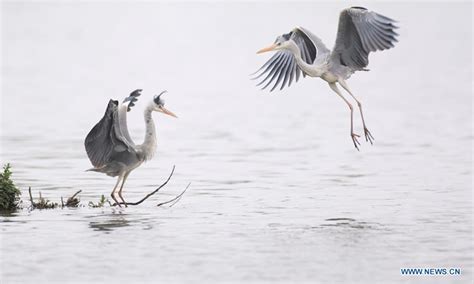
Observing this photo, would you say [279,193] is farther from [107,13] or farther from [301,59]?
[107,13]

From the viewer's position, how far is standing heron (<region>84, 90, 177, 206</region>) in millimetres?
12898

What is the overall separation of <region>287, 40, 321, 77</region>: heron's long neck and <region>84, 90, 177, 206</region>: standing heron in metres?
1.99

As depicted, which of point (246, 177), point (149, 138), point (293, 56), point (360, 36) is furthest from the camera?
point (246, 177)

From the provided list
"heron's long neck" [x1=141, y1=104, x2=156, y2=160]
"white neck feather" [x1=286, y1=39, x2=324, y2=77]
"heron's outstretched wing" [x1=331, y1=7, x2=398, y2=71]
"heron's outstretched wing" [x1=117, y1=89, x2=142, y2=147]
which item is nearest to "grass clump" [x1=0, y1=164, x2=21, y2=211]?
"heron's outstretched wing" [x1=117, y1=89, x2=142, y2=147]

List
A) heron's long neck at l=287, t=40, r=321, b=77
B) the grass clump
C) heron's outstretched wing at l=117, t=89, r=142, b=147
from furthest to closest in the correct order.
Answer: heron's long neck at l=287, t=40, r=321, b=77 < the grass clump < heron's outstretched wing at l=117, t=89, r=142, b=147

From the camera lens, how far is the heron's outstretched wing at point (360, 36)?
47.0 ft

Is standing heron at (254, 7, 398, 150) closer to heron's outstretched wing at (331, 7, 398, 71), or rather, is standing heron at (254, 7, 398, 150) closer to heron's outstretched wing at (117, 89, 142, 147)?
heron's outstretched wing at (331, 7, 398, 71)

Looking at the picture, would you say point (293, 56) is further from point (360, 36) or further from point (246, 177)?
point (246, 177)

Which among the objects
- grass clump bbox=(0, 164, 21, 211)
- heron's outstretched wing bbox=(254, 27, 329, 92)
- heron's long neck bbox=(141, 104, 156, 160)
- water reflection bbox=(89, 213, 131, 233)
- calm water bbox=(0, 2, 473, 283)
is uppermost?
heron's outstretched wing bbox=(254, 27, 329, 92)

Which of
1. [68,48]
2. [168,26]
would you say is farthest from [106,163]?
[168,26]

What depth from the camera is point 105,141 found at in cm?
1318

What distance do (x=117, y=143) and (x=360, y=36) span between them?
341cm

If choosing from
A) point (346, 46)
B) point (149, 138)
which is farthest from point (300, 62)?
point (149, 138)

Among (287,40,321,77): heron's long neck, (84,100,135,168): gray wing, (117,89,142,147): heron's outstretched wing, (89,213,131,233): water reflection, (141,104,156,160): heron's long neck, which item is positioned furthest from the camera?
(287,40,321,77): heron's long neck
